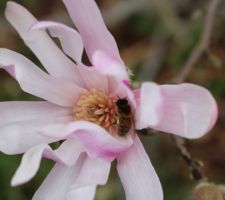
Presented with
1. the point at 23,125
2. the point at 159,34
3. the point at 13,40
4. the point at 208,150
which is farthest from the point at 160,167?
the point at 23,125

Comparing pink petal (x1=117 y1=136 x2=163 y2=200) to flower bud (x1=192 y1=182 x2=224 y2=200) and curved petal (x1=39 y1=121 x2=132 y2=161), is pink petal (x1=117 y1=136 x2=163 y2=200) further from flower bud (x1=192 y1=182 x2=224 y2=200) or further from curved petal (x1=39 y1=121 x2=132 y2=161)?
flower bud (x1=192 y1=182 x2=224 y2=200)

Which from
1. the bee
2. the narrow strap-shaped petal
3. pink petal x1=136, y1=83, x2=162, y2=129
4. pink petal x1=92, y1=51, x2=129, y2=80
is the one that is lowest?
the narrow strap-shaped petal

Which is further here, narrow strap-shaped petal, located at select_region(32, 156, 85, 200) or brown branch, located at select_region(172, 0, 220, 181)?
brown branch, located at select_region(172, 0, 220, 181)

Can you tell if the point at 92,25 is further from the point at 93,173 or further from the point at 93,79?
the point at 93,173

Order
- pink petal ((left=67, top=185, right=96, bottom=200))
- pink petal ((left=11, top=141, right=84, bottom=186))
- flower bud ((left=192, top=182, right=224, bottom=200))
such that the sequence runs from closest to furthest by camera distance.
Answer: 1. pink petal ((left=11, top=141, right=84, bottom=186))
2. pink petal ((left=67, top=185, right=96, bottom=200))
3. flower bud ((left=192, top=182, right=224, bottom=200))

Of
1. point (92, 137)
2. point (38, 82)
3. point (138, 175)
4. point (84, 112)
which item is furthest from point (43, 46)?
point (138, 175)

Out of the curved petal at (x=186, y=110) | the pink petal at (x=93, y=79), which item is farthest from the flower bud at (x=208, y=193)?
the pink petal at (x=93, y=79)

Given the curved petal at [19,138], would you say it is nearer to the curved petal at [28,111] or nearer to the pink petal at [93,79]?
the curved petal at [28,111]

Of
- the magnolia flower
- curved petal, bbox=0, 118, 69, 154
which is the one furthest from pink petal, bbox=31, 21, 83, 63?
curved petal, bbox=0, 118, 69, 154
